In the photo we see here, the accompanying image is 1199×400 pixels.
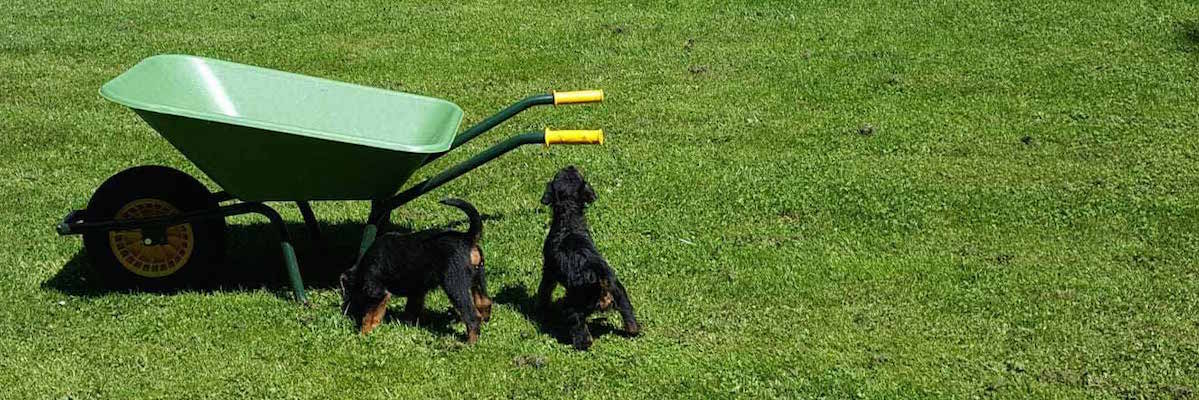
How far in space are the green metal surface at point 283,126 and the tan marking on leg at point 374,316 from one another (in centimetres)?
60

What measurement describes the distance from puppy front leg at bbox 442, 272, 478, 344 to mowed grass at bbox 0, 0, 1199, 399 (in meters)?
0.17

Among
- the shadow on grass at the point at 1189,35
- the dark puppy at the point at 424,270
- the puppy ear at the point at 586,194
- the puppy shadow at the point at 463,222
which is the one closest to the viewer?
the dark puppy at the point at 424,270

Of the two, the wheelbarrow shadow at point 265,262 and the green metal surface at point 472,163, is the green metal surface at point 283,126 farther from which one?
the wheelbarrow shadow at point 265,262

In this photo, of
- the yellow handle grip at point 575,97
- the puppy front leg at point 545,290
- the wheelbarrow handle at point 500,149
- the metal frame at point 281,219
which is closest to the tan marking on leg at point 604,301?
the puppy front leg at point 545,290

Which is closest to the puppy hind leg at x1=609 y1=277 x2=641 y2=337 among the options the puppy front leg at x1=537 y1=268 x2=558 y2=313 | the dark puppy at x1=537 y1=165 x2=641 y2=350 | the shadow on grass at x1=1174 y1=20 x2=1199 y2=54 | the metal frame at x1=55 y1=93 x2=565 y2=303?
the dark puppy at x1=537 y1=165 x2=641 y2=350

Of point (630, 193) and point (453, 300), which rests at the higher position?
point (453, 300)

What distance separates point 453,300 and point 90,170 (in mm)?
4209

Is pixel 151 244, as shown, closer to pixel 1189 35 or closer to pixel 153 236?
pixel 153 236

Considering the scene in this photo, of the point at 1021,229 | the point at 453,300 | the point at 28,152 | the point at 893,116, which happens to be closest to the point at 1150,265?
the point at 1021,229

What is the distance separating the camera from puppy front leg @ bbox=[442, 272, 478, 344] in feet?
20.3

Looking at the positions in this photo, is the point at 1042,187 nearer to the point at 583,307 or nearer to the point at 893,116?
the point at 893,116

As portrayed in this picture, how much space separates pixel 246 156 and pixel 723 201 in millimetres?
3322

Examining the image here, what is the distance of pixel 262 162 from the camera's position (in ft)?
20.6

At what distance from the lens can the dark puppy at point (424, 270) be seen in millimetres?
6215
